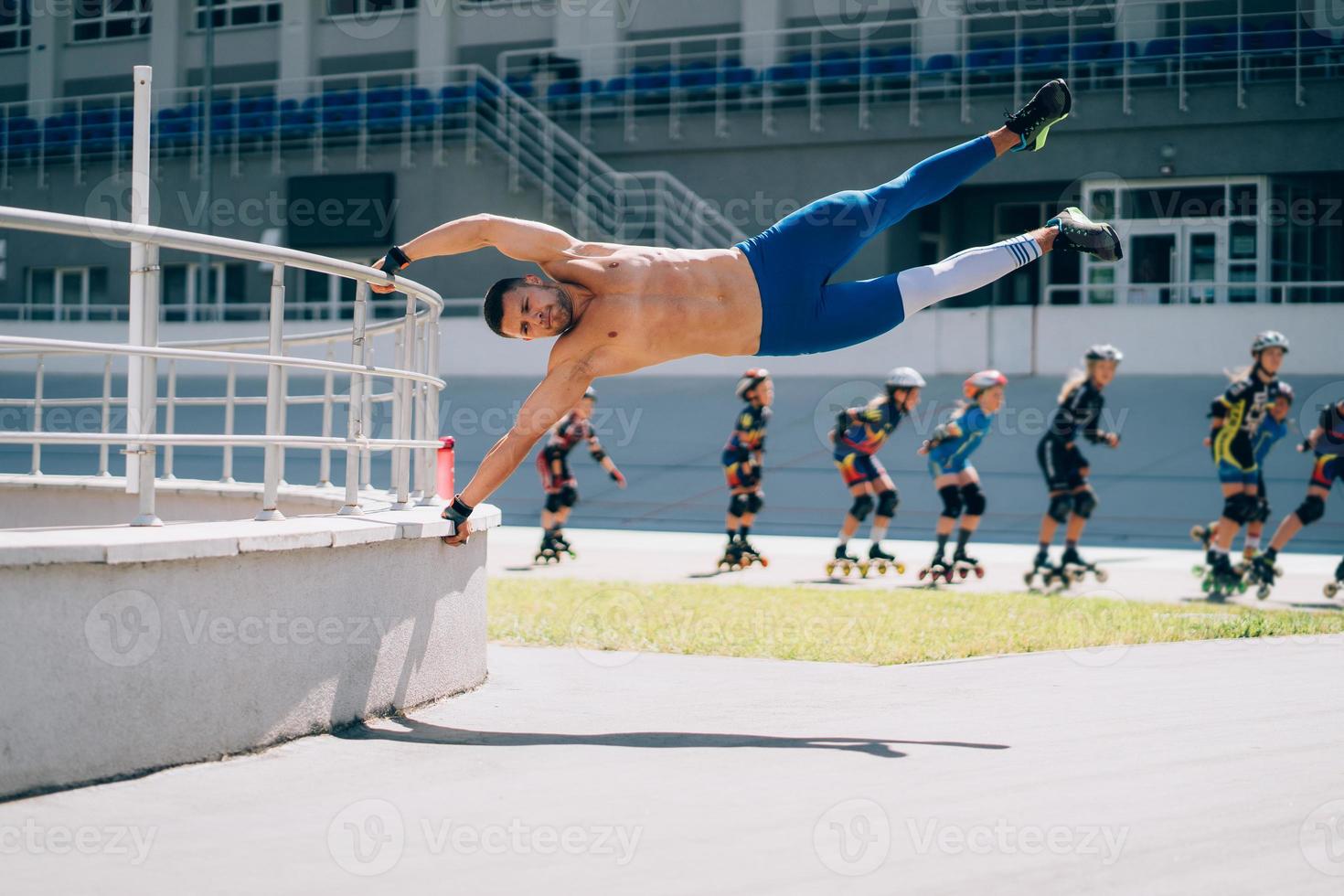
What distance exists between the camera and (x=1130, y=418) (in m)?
21.7

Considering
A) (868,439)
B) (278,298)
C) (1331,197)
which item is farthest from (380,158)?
(278,298)

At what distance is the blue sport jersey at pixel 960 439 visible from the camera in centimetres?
1249

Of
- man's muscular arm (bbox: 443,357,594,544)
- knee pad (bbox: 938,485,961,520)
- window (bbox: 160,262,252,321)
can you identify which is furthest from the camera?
window (bbox: 160,262,252,321)

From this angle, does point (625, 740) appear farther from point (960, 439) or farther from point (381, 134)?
point (381, 134)

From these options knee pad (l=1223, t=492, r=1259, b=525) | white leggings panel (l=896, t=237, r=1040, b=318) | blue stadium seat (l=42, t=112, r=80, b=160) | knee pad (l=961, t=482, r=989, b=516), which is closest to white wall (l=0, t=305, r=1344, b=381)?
knee pad (l=961, t=482, r=989, b=516)

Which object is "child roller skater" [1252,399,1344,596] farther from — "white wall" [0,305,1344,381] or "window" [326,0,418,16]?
"window" [326,0,418,16]

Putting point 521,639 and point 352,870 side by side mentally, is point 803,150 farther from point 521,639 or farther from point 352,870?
point 352,870

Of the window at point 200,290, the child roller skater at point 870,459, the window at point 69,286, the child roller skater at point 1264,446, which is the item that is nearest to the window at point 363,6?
the window at point 200,290

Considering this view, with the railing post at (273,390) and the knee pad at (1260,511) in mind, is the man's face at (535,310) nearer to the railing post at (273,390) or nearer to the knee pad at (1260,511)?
the railing post at (273,390)

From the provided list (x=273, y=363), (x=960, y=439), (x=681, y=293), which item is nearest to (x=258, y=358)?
(x=273, y=363)

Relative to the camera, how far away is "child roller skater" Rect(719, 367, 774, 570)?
13.5 metres

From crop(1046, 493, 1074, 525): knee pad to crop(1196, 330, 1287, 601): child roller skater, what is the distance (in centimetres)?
114

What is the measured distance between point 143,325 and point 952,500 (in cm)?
860

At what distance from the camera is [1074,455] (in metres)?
A: 12.2
